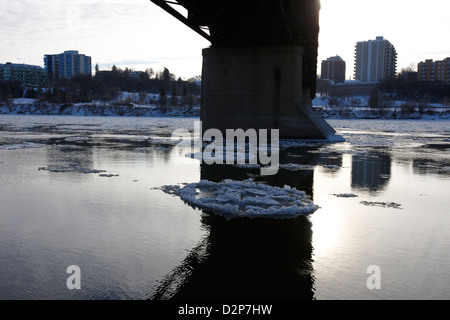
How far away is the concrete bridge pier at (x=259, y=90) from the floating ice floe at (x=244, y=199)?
16289 mm

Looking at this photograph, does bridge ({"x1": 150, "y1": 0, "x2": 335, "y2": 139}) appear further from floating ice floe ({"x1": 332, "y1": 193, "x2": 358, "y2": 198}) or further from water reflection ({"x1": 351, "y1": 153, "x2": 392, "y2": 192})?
floating ice floe ({"x1": 332, "y1": 193, "x2": 358, "y2": 198})

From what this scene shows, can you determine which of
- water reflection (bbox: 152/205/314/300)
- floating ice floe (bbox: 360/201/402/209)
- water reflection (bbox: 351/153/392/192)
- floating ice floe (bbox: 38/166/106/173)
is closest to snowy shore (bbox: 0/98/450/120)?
water reflection (bbox: 351/153/392/192)

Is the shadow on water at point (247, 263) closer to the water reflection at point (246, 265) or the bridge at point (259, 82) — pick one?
the water reflection at point (246, 265)

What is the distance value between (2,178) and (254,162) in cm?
811

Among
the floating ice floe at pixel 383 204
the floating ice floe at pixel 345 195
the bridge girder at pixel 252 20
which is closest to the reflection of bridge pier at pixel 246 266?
the floating ice floe at pixel 383 204

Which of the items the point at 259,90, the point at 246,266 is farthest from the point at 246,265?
the point at 259,90

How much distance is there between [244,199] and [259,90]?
61.5 feet

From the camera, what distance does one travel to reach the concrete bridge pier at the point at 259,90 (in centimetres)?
2631

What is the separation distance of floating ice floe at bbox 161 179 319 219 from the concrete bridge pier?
53.4 ft

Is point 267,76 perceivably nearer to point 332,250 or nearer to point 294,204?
point 294,204

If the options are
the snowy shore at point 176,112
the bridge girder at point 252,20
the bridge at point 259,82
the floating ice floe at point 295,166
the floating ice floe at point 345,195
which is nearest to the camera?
the floating ice floe at point 345,195

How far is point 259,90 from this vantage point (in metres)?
26.5
